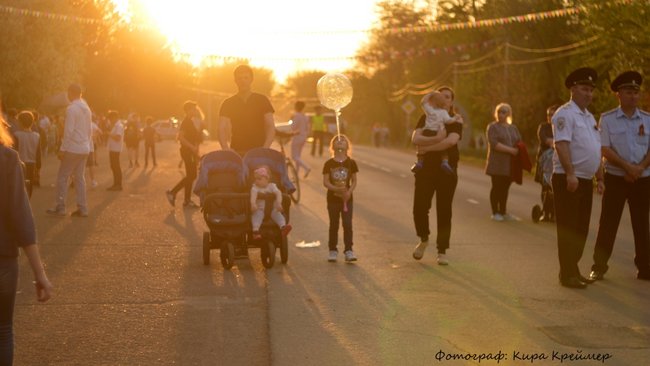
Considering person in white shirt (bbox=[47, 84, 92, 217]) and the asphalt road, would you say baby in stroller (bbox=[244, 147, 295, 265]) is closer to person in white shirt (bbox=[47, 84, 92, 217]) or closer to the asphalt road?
the asphalt road

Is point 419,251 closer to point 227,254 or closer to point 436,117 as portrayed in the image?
point 436,117

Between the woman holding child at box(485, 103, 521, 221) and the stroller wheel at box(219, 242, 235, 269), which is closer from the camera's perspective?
the stroller wheel at box(219, 242, 235, 269)

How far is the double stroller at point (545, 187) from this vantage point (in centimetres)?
1717

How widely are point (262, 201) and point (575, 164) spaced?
3082 millimetres

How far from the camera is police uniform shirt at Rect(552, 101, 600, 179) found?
10773mm

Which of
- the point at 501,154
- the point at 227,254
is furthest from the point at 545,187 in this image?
the point at 227,254

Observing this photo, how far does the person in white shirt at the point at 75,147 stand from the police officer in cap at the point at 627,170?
8199 mm

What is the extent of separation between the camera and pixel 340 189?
12195 millimetres

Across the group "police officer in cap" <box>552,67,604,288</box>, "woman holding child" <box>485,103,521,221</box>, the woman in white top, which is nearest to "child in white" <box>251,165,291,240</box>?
"police officer in cap" <box>552,67,604,288</box>

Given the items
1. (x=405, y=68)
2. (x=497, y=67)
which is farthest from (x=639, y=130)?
(x=405, y=68)

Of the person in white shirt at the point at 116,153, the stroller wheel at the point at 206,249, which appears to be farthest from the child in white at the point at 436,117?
the person in white shirt at the point at 116,153

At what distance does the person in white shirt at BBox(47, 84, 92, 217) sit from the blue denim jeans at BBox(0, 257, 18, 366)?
1184 centimetres

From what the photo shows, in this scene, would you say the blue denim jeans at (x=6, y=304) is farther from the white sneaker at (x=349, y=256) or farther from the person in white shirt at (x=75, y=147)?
the person in white shirt at (x=75, y=147)

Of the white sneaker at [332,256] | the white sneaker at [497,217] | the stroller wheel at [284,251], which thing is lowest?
the white sneaker at [497,217]
